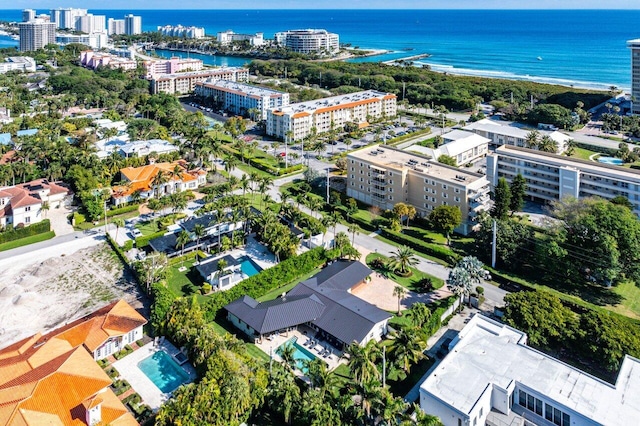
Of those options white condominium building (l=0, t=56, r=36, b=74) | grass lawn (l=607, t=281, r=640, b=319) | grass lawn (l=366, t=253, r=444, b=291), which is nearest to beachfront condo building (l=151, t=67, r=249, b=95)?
white condominium building (l=0, t=56, r=36, b=74)

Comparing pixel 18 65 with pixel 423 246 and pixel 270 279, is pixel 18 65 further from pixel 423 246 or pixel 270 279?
pixel 423 246

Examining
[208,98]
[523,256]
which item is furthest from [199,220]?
[208,98]

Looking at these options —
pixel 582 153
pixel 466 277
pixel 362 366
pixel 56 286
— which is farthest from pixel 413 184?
pixel 582 153

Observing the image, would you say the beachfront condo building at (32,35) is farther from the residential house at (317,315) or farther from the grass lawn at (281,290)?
the residential house at (317,315)

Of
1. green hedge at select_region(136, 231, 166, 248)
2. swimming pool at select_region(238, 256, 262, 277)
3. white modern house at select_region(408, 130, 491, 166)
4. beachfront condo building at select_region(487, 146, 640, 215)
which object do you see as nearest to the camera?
swimming pool at select_region(238, 256, 262, 277)

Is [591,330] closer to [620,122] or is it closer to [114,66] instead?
[620,122]

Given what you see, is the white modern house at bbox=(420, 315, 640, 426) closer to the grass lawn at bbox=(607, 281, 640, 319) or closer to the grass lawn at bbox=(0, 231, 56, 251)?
the grass lawn at bbox=(607, 281, 640, 319)
